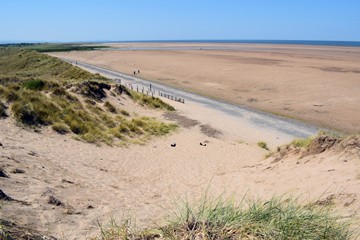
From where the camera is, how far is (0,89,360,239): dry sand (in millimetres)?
6414

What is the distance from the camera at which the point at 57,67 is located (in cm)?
5072

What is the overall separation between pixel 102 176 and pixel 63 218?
4677mm

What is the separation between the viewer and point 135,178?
1129 cm

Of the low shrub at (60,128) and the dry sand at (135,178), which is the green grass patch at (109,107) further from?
the low shrub at (60,128)

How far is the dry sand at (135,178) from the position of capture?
6.41 m

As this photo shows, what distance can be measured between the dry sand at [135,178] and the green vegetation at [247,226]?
0.96 m

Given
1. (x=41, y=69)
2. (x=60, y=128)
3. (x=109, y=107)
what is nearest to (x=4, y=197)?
(x=60, y=128)

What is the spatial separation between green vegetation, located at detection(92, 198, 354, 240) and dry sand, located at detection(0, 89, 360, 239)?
3.14ft

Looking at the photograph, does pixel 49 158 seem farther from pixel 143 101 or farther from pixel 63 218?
pixel 143 101

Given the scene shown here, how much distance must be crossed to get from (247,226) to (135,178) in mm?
7481

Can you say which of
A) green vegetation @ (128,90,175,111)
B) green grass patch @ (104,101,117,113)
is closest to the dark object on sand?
green grass patch @ (104,101,117,113)

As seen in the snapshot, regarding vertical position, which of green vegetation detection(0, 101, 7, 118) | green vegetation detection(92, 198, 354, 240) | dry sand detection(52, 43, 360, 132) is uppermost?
green vegetation detection(92, 198, 354, 240)

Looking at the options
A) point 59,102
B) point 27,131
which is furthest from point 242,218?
point 59,102

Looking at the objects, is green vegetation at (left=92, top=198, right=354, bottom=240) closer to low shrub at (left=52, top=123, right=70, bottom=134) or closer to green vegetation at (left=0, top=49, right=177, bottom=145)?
green vegetation at (left=0, top=49, right=177, bottom=145)
